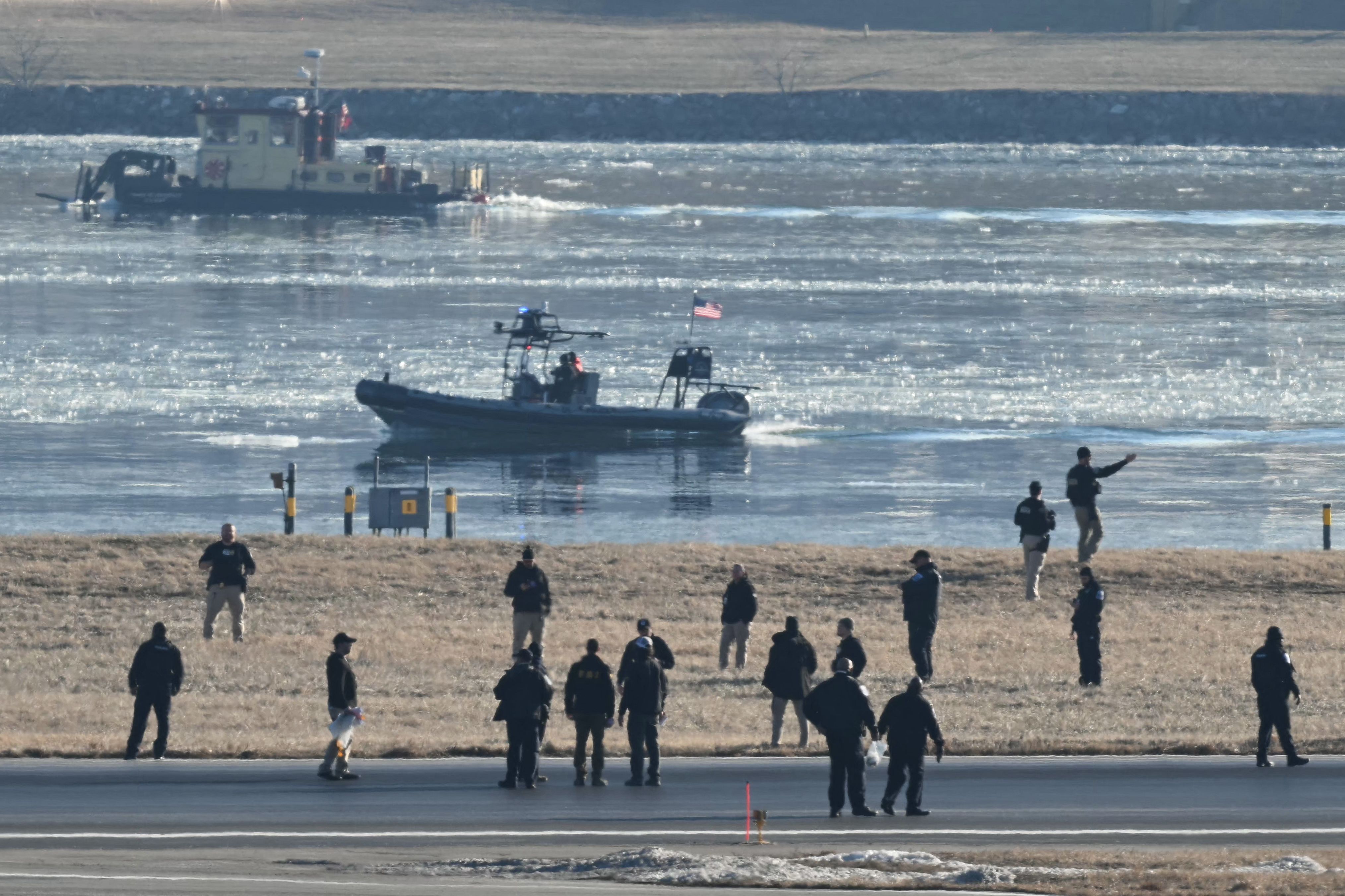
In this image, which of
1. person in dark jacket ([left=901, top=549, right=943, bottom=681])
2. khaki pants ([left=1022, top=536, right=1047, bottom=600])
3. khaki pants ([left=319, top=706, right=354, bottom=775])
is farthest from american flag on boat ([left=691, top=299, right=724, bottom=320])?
khaki pants ([left=319, top=706, right=354, bottom=775])

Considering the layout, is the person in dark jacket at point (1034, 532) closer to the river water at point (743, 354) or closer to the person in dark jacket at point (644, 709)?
the river water at point (743, 354)

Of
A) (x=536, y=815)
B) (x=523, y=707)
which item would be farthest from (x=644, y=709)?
(x=536, y=815)

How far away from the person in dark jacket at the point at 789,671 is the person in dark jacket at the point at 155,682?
5.39 meters

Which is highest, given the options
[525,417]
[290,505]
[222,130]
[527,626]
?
[222,130]

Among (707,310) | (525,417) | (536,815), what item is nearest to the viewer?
(536,815)

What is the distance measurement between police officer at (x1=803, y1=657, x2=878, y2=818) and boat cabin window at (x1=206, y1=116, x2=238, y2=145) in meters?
90.6

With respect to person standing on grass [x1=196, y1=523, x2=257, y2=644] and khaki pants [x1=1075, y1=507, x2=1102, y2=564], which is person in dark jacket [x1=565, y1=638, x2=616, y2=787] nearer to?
person standing on grass [x1=196, y1=523, x2=257, y2=644]

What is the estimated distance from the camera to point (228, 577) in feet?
80.8

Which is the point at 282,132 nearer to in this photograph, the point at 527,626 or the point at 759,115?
the point at 759,115

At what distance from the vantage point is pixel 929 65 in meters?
180

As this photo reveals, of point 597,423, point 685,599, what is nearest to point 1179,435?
point 597,423

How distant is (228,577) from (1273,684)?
1195cm

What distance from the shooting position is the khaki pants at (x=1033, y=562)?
27.2 m

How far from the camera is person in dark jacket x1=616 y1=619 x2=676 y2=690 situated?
18.2 m
